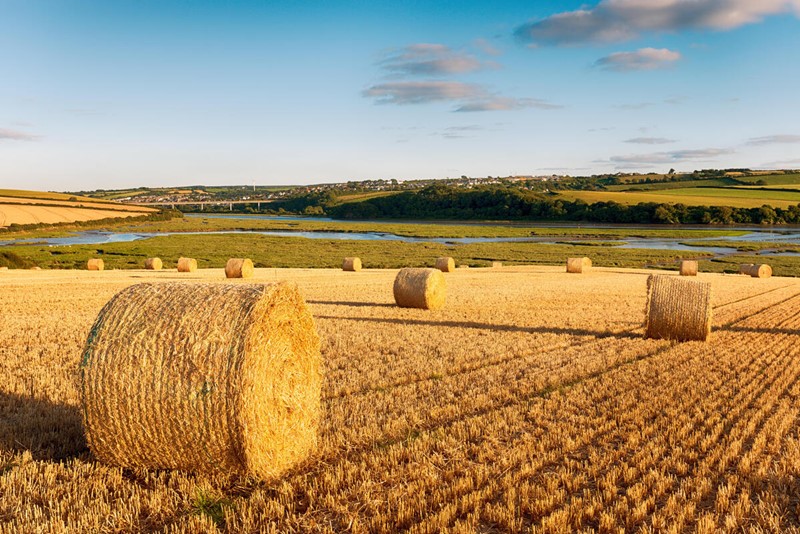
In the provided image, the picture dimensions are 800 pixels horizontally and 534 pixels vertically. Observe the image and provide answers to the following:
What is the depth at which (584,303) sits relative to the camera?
2241 centimetres

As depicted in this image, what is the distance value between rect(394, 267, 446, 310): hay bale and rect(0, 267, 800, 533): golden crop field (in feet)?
15.6

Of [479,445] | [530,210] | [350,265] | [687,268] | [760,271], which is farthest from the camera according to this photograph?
[530,210]

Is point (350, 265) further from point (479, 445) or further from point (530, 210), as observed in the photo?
point (530, 210)

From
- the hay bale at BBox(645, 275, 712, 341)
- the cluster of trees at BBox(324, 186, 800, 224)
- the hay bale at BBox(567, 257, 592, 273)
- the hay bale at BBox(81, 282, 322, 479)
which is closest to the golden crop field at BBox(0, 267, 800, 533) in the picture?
the hay bale at BBox(81, 282, 322, 479)

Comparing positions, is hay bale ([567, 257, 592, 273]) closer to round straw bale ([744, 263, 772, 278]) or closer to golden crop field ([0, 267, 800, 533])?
round straw bale ([744, 263, 772, 278])

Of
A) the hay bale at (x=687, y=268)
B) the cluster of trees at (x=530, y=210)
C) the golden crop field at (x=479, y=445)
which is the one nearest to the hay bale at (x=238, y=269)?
the golden crop field at (x=479, y=445)

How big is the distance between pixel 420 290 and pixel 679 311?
779 cm

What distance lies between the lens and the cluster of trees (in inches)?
4289

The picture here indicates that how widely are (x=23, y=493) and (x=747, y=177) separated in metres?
178

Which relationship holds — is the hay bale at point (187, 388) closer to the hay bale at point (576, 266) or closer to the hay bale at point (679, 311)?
the hay bale at point (679, 311)

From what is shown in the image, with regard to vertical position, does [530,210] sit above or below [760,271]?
above

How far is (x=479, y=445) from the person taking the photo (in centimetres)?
723

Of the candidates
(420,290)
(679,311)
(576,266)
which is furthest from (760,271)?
(420,290)

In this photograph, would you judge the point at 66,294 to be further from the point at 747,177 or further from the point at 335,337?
the point at 747,177
